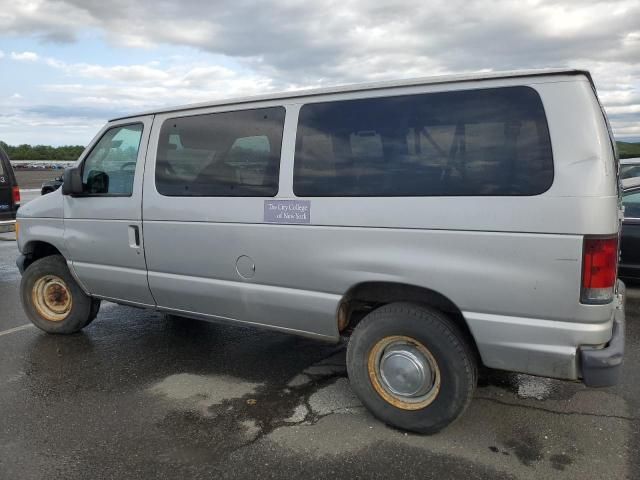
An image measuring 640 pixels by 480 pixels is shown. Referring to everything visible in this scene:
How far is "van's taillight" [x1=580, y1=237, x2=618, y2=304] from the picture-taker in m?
2.58

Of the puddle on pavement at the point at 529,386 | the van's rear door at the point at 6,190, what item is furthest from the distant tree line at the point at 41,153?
the puddle on pavement at the point at 529,386

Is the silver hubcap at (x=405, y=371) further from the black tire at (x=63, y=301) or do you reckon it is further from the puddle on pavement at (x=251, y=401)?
the black tire at (x=63, y=301)

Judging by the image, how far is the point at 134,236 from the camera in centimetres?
418

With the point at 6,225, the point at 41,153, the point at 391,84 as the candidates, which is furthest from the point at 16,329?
the point at 41,153

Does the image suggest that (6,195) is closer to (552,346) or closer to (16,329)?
(16,329)

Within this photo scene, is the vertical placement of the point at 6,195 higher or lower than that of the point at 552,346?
higher

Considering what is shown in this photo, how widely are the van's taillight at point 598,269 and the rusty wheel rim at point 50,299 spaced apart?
14.6 feet

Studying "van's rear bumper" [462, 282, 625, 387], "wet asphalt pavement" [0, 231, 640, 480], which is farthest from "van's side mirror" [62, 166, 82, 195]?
"van's rear bumper" [462, 282, 625, 387]

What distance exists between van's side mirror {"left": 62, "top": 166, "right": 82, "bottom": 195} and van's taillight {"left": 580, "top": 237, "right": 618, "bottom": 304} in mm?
3856

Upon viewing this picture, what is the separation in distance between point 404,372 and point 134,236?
240cm

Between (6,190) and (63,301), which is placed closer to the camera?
(63,301)

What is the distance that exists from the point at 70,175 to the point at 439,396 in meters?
3.44

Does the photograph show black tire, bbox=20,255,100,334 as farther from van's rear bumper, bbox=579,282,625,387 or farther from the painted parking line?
van's rear bumper, bbox=579,282,625,387

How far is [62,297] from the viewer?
504 cm
